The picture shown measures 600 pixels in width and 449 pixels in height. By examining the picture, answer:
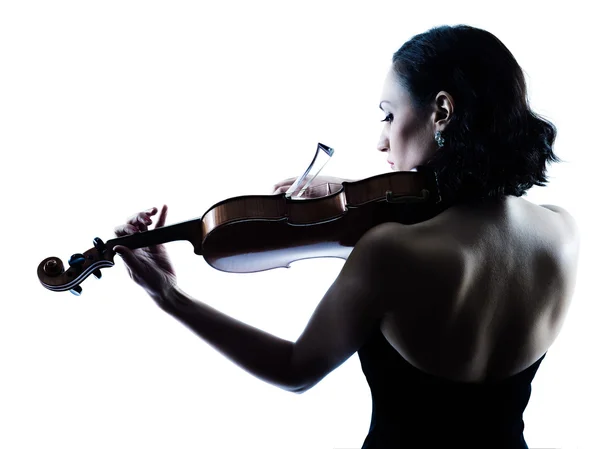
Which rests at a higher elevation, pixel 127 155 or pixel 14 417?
pixel 127 155

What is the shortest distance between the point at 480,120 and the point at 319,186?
383 mm

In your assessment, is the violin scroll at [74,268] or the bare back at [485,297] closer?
the bare back at [485,297]

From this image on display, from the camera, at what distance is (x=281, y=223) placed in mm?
1258

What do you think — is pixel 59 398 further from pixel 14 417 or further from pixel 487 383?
pixel 487 383

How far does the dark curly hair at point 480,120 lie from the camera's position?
3.99ft

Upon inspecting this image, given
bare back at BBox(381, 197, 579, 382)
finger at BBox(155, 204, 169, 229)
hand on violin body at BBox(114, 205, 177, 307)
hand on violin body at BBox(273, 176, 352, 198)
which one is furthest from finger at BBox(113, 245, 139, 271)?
bare back at BBox(381, 197, 579, 382)

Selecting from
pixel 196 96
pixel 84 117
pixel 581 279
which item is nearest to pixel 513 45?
pixel 581 279

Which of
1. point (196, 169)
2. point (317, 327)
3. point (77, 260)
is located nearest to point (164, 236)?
point (77, 260)

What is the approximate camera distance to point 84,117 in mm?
2238

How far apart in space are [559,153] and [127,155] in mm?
1453

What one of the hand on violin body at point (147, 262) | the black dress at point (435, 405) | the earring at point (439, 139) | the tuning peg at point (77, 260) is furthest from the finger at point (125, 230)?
the earring at point (439, 139)

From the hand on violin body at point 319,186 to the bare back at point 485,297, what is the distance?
0.34 metres

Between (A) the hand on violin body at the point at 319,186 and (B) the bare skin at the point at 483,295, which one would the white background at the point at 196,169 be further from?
(B) the bare skin at the point at 483,295

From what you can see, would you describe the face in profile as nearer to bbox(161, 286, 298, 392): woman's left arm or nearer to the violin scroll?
bbox(161, 286, 298, 392): woman's left arm
